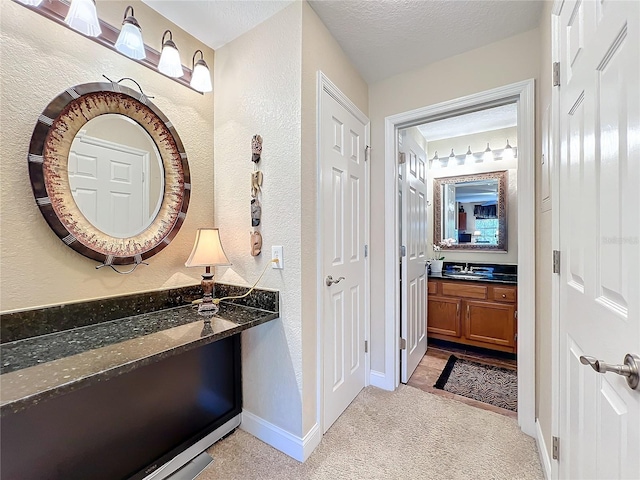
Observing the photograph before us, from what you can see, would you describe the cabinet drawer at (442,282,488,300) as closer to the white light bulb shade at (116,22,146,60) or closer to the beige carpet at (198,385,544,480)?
the beige carpet at (198,385,544,480)

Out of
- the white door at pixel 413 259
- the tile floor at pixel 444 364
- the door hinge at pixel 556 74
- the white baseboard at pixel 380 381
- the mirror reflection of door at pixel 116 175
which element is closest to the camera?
the door hinge at pixel 556 74

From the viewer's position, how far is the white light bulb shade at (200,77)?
1.60 meters

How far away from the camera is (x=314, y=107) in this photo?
1554 mm

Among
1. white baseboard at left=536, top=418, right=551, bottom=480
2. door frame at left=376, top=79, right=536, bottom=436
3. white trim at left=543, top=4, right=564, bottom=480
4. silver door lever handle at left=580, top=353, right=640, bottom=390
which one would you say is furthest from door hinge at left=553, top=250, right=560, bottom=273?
white baseboard at left=536, top=418, right=551, bottom=480

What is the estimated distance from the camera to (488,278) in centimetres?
281

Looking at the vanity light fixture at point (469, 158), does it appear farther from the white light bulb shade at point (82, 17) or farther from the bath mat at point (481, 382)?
the white light bulb shade at point (82, 17)

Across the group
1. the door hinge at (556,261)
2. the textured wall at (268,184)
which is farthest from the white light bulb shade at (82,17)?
the door hinge at (556,261)

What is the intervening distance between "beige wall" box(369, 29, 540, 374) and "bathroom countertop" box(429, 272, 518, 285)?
114 centimetres

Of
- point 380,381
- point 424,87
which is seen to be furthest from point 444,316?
point 424,87

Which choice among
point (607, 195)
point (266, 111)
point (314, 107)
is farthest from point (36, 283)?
point (607, 195)

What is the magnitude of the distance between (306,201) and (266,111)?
59cm

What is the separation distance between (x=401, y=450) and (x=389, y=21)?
2.48 meters

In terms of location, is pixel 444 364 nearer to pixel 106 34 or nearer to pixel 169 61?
pixel 169 61

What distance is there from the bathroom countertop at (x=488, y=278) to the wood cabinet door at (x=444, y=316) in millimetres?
224
